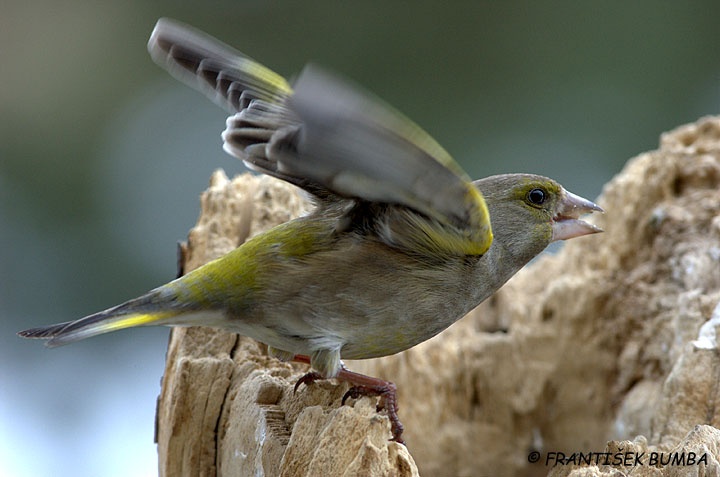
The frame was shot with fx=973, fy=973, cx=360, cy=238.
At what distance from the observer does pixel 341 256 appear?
3566 mm

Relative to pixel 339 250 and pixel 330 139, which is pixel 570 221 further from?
pixel 330 139

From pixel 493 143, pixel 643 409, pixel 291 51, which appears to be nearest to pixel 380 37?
pixel 291 51

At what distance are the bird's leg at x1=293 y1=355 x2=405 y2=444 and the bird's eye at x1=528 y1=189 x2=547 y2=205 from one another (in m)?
0.97

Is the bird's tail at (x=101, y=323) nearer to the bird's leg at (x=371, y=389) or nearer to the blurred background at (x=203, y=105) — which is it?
the bird's leg at (x=371, y=389)

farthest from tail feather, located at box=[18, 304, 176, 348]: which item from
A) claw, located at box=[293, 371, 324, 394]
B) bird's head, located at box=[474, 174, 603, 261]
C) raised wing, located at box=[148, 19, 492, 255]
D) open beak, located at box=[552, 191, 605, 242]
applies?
open beak, located at box=[552, 191, 605, 242]

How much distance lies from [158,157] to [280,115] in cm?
418

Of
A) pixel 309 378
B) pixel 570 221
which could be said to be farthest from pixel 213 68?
pixel 570 221

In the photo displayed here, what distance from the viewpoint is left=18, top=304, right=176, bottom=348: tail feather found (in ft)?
11.0

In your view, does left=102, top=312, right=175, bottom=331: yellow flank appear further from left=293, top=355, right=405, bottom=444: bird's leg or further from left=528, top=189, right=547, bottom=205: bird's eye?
left=528, top=189, right=547, bottom=205: bird's eye

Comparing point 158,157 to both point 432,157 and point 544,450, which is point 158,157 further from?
point 432,157

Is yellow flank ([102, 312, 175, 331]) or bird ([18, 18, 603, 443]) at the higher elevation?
bird ([18, 18, 603, 443])

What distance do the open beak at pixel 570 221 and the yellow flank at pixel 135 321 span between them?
1624mm

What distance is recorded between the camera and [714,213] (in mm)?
4500

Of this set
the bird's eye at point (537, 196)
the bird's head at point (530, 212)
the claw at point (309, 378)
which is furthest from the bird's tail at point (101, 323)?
the bird's eye at point (537, 196)
